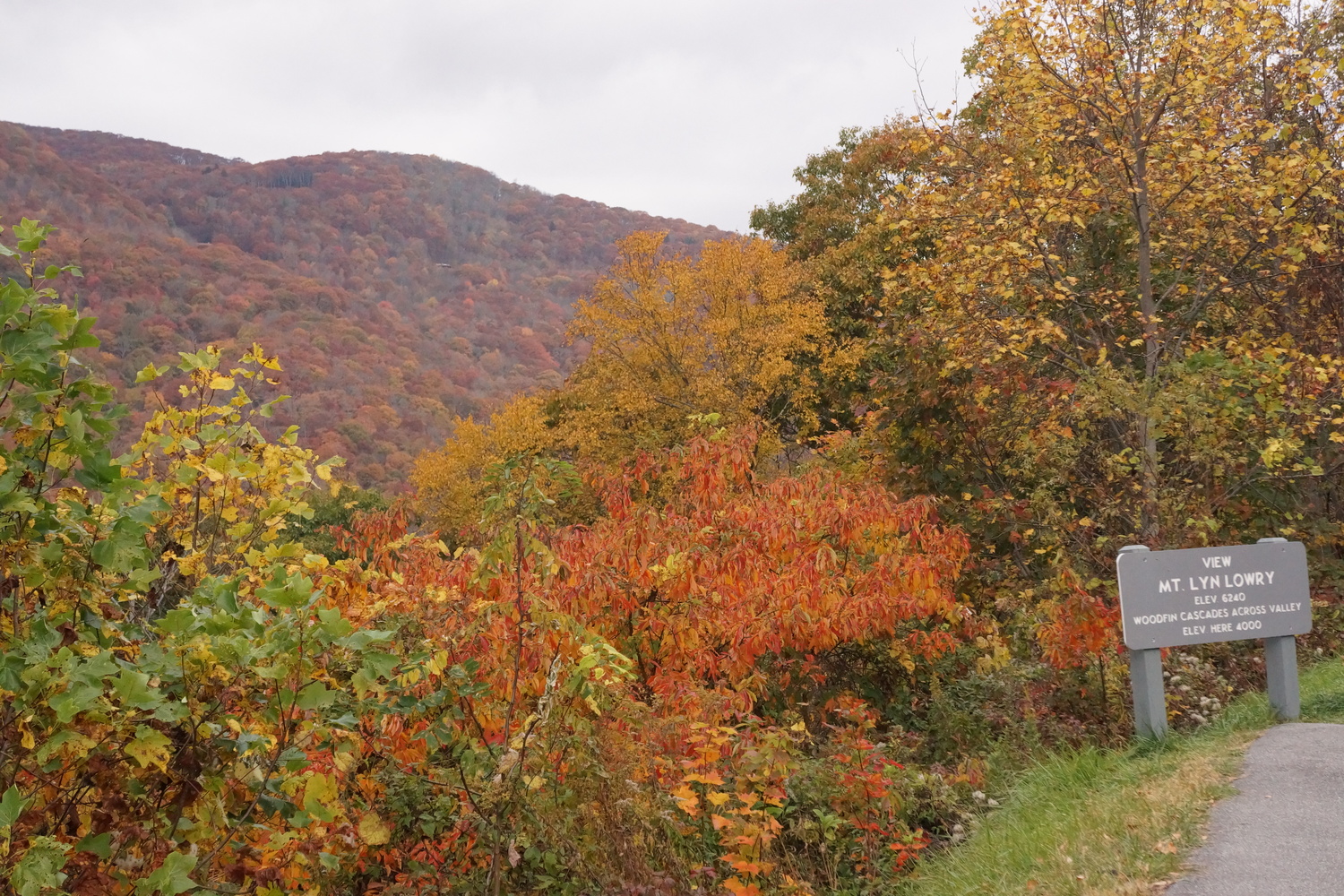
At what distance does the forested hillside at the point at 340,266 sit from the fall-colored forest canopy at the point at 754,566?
150 ft

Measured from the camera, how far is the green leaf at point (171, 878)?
3244 millimetres

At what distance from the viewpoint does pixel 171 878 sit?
3.26 meters

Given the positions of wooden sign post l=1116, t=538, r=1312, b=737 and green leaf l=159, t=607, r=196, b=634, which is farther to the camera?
wooden sign post l=1116, t=538, r=1312, b=737

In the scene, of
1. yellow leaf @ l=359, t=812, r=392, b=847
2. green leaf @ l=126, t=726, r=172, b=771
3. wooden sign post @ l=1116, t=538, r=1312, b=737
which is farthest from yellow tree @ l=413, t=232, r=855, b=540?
green leaf @ l=126, t=726, r=172, b=771

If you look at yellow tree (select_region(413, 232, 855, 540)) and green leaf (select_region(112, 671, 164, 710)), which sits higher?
yellow tree (select_region(413, 232, 855, 540))

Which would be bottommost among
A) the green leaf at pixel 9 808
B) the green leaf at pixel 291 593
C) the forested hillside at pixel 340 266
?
the green leaf at pixel 9 808

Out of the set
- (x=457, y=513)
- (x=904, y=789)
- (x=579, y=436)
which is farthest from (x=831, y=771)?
(x=457, y=513)

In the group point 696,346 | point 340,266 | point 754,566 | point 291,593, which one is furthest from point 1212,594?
point 340,266

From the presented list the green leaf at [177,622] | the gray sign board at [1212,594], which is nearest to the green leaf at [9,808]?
the green leaf at [177,622]

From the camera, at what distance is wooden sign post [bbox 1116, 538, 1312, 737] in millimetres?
6512

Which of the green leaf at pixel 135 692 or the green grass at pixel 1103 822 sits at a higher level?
the green leaf at pixel 135 692

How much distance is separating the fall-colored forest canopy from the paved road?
384mm

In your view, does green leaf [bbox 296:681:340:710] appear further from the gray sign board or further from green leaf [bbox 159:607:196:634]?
the gray sign board

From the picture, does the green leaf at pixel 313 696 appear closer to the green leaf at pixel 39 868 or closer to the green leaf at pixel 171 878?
the green leaf at pixel 171 878
